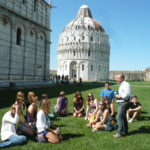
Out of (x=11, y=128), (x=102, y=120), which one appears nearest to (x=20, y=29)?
(x=102, y=120)

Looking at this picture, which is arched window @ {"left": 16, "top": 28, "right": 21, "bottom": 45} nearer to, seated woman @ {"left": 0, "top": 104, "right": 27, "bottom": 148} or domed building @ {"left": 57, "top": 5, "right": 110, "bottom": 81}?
seated woman @ {"left": 0, "top": 104, "right": 27, "bottom": 148}

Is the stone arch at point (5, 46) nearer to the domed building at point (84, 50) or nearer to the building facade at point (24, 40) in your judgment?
the building facade at point (24, 40)

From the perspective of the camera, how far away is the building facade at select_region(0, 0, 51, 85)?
22.3 metres

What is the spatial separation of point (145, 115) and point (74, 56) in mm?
85753

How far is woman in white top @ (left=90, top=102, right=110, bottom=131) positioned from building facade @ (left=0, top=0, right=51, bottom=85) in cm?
1497

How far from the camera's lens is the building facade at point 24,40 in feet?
73.3

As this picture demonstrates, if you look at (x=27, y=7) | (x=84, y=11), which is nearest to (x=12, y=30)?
(x=27, y=7)

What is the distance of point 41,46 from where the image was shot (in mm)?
29391

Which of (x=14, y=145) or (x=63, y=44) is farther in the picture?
(x=63, y=44)

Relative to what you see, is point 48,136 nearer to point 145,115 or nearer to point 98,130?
point 98,130

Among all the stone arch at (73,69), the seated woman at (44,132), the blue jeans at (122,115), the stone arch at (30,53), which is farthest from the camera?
the stone arch at (73,69)

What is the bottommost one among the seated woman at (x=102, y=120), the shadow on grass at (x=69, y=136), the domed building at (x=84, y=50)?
the shadow on grass at (x=69, y=136)

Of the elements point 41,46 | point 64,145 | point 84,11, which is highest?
point 84,11

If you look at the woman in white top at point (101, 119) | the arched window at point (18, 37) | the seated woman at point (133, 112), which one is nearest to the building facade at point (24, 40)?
the arched window at point (18, 37)
